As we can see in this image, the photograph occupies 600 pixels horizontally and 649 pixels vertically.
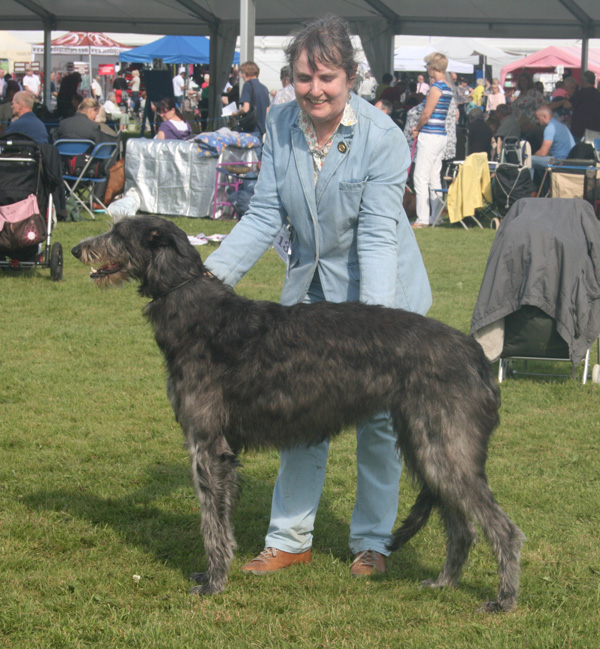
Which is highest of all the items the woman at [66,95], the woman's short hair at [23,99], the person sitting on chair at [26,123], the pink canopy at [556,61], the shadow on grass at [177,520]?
the pink canopy at [556,61]

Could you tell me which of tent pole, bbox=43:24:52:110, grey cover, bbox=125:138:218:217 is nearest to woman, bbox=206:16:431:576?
grey cover, bbox=125:138:218:217

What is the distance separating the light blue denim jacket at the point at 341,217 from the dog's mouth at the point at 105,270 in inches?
17.6

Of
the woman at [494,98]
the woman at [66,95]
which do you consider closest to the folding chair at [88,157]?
the woman at [66,95]

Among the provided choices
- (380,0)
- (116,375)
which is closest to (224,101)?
(380,0)

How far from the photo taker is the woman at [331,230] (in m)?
3.54

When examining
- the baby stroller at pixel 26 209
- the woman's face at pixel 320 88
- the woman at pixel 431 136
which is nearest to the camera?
the woman's face at pixel 320 88

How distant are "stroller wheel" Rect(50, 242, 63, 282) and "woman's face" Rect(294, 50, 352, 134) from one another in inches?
264

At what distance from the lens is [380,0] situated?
19.3 meters

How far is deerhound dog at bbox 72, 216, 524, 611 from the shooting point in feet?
11.0

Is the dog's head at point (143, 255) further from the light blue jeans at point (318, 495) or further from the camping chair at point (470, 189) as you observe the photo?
the camping chair at point (470, 189)

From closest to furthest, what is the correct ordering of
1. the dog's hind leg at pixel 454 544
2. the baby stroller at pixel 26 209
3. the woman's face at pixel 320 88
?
the woman's face at pixel 320 88 < the dog's hind leg at pixel 454 544 < the baby stroller at pixel 26 209

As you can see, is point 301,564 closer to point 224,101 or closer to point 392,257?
point 392,257

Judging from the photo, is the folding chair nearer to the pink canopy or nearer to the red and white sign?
the pink canopy

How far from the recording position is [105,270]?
11.6 feet
